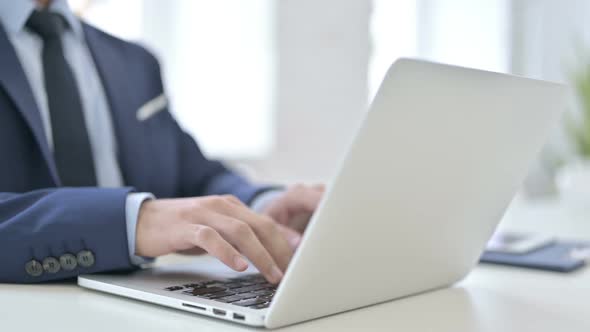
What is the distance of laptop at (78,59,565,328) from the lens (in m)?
0.49

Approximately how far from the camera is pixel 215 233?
0.65 m

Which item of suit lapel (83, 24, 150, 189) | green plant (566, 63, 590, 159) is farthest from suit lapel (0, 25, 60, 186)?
green plant (566, 63, 590, 159)

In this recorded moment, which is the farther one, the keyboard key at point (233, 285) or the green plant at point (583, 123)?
the green plant at point (583, 123)

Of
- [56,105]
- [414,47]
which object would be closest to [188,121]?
[414,47]

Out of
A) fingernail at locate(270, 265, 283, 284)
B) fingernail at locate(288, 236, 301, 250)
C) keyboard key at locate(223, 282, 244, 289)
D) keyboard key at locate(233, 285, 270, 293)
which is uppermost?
fingernail at locate(270, 265, 283, 284)

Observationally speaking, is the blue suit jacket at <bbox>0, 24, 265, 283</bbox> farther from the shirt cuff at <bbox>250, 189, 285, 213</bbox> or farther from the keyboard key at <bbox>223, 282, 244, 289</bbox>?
the keyboard key at <bbox>223, 282, 244, 289</bbox>

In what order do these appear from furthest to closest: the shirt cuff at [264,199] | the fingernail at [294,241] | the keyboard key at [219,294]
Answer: the shirt cuff at [264,199]
the fingernail at [294,241]
the keyboard key at [219,294]

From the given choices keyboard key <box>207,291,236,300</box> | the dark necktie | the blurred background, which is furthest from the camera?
the blurred background

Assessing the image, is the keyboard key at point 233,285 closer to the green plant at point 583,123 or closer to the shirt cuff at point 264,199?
the shirt cuff at point 264,199

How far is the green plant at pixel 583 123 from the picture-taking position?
265 cm

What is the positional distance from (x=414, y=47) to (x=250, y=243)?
268 cm

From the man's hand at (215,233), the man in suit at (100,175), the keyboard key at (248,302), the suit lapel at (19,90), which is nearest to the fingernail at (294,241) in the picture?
the man in suit at (100,175)

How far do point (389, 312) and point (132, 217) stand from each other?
30cm

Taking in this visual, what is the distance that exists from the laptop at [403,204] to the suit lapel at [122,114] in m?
0.45
